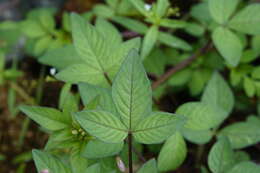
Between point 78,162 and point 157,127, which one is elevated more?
point 157,127

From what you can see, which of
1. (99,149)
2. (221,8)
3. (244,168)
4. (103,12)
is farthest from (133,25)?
(244,168)

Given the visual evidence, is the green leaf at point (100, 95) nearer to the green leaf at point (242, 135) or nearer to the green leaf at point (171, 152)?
the green leaf at point (171, 152)

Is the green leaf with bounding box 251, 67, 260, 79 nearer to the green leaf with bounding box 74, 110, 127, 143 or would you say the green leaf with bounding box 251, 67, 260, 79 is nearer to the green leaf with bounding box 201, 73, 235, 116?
the green leaf with bounding box 201, 73, 235, 116

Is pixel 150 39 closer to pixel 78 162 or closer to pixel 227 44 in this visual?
pixel 227 44

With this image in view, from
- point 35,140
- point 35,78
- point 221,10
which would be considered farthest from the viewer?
point 35,78

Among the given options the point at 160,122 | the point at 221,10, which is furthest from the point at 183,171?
the point at 160,122

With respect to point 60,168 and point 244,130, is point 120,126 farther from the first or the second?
point 244,130

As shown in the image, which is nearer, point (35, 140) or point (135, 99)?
point (135, 99)
